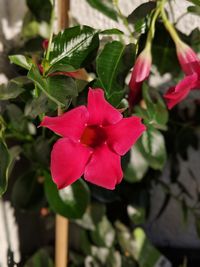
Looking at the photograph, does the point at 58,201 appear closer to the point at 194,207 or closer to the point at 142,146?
the point at 142,146

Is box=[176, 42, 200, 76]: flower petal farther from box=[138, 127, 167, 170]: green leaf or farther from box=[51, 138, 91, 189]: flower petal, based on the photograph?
box=[138, 127, 167, 170]: green leaf

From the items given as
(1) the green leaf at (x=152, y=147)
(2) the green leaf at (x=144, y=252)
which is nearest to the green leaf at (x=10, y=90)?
(1) the green leaf at (x=152, y=147)

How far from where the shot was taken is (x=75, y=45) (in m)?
0.52

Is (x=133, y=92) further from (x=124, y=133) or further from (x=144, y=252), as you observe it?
(x=144, y=252)

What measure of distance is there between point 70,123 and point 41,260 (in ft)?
2.10

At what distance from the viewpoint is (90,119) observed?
0.46m

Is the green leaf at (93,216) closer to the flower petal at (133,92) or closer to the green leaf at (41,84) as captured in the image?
the flower petal at (133,92)

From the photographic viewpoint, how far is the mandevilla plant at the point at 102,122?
1.50 feet

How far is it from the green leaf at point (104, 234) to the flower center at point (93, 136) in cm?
56

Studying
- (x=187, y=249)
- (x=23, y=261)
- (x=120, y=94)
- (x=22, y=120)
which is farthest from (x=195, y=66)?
(x=187, y=249)

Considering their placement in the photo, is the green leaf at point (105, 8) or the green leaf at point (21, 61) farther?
the green leaf at point (105, 8)

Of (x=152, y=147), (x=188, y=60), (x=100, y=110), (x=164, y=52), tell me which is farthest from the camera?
(x=152, y=147)

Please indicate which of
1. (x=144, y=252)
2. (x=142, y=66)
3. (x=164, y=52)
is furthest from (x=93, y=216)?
(x=142, y=66)

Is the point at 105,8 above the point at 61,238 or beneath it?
above
